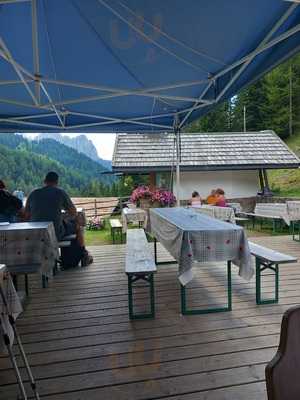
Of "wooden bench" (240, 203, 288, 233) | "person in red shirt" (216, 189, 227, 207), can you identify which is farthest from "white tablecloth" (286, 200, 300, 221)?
"person in red shirt" (216, 189, 227, 207)

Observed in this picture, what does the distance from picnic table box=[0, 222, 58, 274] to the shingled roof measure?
24.2 feet

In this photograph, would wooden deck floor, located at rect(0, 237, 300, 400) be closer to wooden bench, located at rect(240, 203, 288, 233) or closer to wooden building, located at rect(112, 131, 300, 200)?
wooden bench, located at rect(240, 203, 288, 233)

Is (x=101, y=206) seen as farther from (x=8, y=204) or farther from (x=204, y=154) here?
(x=8, y=204)

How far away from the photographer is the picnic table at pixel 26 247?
3.48 m

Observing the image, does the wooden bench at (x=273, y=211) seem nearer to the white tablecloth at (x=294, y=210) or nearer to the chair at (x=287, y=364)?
the white tablecloth at (x=294, y=210)

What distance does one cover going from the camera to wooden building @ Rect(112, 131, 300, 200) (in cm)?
1141

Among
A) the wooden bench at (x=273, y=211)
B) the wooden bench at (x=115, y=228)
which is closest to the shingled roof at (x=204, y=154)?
the wooden bench at (x=273, y=211)

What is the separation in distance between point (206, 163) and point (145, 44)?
8.66 metres

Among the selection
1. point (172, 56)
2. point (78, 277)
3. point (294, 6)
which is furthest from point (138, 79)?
point (78, 277)

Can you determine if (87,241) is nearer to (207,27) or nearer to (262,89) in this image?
(207,27)

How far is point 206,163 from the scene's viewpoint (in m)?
11.6

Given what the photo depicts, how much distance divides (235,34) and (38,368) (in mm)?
3144

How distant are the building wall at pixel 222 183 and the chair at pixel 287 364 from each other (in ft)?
35.2

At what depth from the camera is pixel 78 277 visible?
15.2 feet
